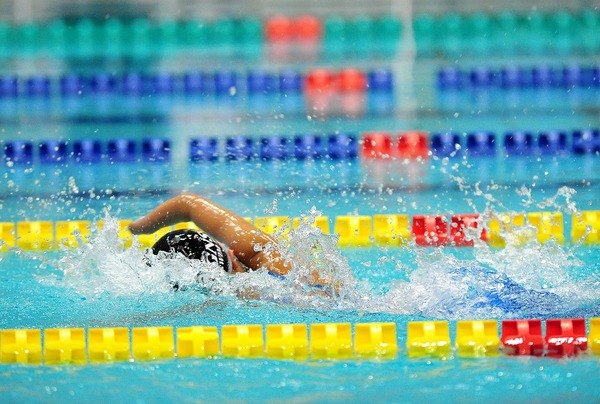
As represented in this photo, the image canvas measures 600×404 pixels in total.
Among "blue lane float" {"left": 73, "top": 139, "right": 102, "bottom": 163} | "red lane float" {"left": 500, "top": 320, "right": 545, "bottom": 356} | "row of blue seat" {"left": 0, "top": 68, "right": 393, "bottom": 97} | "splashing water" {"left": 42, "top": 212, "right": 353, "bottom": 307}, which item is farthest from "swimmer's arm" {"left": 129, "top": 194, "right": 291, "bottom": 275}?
"row of blue seat" {"left": 0, "top": 68, "right": 393, "bottom": 97}

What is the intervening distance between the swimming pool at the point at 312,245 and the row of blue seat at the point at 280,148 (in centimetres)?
6

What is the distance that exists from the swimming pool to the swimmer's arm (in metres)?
0.06

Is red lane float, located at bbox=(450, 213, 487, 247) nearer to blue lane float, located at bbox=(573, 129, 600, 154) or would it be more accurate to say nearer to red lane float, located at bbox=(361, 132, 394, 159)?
red lane float, located at bbox=(361, 132, 394, 159)

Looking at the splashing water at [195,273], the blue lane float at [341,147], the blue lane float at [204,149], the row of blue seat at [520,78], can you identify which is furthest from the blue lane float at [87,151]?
the row of blue seat at [520,78]

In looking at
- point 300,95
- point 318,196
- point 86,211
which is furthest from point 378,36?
point 86,211

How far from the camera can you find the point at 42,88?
7102 millimetres

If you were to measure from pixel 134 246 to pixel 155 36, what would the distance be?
526 cm

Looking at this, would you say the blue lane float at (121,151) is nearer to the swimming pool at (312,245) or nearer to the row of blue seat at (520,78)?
the swimming pool at (312,245)

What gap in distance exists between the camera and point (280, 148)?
592 cm

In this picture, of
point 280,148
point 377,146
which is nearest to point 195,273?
point 280,148

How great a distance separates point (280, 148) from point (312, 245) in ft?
8.28

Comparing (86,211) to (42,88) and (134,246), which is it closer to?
(134,246)

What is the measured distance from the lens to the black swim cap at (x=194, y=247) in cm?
318

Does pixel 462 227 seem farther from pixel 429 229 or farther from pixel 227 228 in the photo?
pixel 227 228
